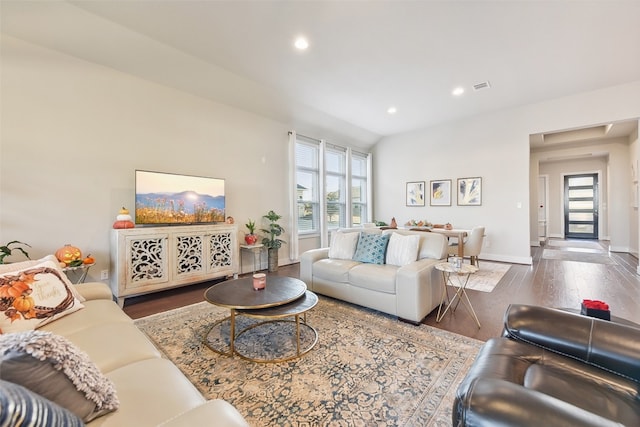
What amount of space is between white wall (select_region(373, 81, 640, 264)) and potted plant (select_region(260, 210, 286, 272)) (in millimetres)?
3671

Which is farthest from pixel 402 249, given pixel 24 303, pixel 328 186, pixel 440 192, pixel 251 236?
pixel 440 192

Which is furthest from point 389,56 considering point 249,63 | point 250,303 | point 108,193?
point 108,193

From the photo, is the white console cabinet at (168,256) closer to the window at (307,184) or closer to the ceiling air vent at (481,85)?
the window at (307,184)

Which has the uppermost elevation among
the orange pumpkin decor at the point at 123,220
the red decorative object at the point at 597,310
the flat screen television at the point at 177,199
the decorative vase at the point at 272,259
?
the flat screen television at the point at 177,199

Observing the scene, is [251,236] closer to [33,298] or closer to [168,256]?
[168,256]

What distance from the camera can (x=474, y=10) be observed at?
8.94ft

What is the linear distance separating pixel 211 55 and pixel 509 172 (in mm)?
5935

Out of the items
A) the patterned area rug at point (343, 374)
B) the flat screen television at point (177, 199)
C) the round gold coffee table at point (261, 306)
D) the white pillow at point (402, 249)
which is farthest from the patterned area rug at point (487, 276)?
the flat screen television at point (177, 199)

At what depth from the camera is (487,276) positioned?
4.39 m

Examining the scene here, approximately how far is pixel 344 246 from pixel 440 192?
13.5ft

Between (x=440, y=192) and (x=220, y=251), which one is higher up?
(x=440, y=192)

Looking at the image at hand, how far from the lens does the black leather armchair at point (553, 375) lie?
74cm

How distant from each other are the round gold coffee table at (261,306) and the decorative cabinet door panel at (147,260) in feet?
4.46

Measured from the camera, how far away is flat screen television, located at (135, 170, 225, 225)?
3494 millimetres
